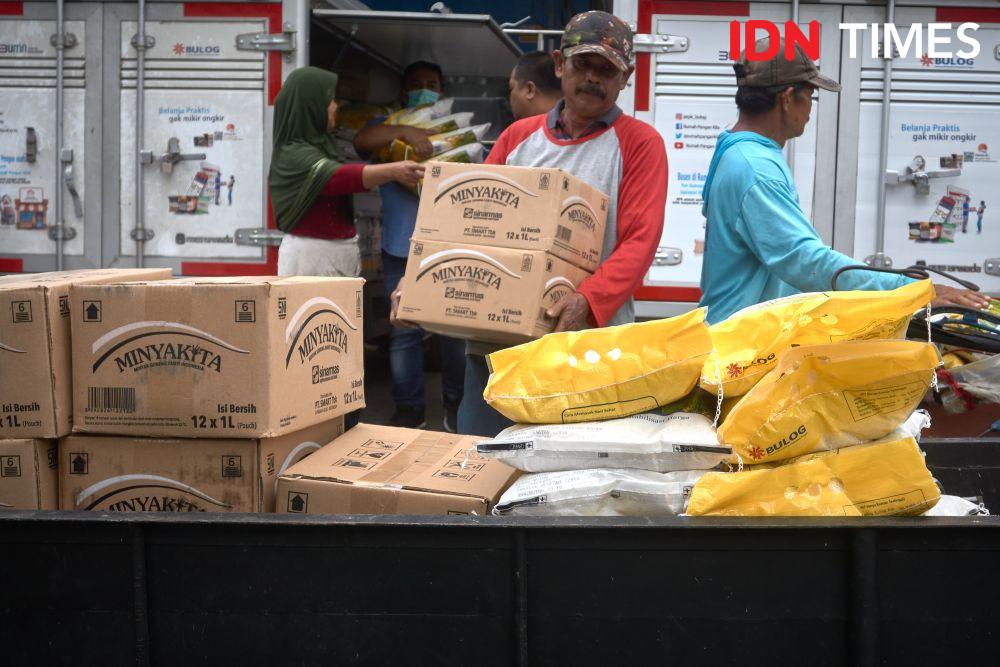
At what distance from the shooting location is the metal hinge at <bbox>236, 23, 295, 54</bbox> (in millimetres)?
5633

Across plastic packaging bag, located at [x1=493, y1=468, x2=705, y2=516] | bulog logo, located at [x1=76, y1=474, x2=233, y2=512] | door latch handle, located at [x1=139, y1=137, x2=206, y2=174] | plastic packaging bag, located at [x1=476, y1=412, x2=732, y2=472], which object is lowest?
bulog logo, located at [x1=76, y1=474, x2=233, y2=512]

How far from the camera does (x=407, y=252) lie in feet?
19.5

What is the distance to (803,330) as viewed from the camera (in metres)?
2.28

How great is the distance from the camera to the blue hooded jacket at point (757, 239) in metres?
3.02

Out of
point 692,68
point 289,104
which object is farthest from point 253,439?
point 692,68

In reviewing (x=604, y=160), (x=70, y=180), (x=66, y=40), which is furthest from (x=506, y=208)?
(x=66, y=40)

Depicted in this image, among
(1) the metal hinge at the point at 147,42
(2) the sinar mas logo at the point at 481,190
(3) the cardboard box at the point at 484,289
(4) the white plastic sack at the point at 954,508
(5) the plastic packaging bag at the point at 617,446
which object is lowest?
(4) the white plastic sack at the point at 954,508

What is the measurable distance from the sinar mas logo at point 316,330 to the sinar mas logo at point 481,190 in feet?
1.95

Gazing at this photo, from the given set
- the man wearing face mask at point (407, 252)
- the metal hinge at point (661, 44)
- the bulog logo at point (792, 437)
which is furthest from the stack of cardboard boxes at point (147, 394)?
the metal hinge at point (661, 44)

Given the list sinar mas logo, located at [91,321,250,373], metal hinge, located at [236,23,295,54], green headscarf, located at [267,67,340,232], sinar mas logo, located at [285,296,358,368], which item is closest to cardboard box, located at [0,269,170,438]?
sinar mas logo, located at [91,321,250,373]

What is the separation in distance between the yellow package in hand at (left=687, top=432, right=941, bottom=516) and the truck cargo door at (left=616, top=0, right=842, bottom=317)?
3475 mm

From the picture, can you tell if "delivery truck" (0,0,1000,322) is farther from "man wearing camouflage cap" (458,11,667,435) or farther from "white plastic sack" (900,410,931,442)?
"white plastic sack" (900,410,931,442)

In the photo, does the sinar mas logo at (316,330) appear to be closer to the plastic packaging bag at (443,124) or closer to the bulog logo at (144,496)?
the bulog logo at (144,496)

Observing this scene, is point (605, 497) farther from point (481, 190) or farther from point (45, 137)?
point (45, 137)
